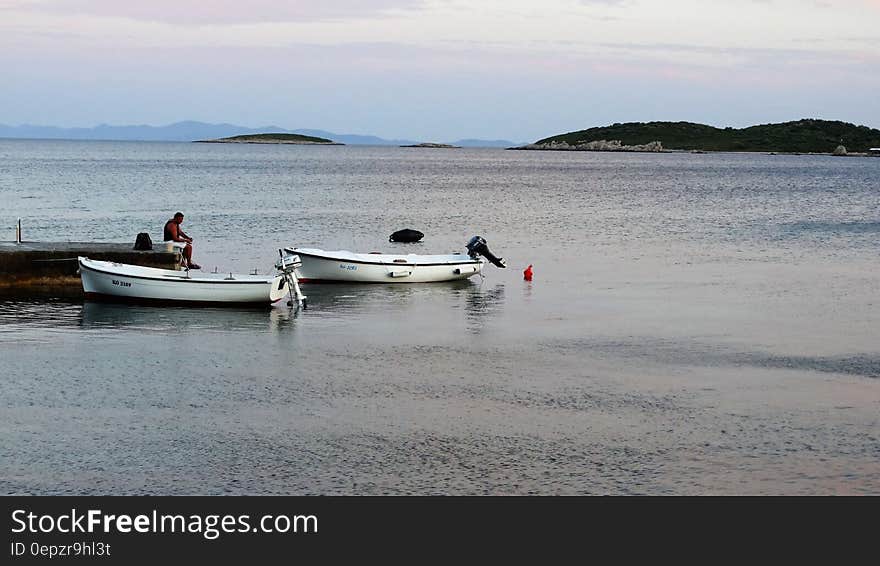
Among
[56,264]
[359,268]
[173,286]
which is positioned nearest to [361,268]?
[359,268]

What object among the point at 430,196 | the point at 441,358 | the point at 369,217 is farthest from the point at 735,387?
the point at 430,196

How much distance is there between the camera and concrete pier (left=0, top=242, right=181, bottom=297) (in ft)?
97.1

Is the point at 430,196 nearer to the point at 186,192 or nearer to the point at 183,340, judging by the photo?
the point at 186,192

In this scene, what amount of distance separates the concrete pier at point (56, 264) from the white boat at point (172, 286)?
3.27ft

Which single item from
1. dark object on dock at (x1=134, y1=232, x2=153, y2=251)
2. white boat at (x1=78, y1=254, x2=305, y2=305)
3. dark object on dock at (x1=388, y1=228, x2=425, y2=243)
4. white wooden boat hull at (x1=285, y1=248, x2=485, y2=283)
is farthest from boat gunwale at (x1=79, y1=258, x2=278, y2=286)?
dark object on dock at (x1=388, y1=228, x2=425, y2=243)

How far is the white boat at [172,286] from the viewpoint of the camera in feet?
92.6

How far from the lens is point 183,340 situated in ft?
79.4

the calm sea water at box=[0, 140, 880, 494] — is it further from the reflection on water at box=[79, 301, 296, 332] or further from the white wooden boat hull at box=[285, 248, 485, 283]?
the white wooden boat hull at box=[285, 248, 485, 283]

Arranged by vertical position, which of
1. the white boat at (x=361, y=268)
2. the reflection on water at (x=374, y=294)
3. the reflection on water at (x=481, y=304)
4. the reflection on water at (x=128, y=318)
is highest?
the white boat at (x=361, y=268)

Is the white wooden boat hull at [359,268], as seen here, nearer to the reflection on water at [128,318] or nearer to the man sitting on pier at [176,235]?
the man sitting on pier at [176,235]

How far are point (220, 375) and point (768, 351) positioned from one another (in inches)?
426

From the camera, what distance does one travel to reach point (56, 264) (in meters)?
29.9

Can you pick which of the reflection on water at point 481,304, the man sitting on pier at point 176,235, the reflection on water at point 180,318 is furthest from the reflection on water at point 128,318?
the reflection on water at point 481,304

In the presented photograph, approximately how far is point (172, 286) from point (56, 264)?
375cm
